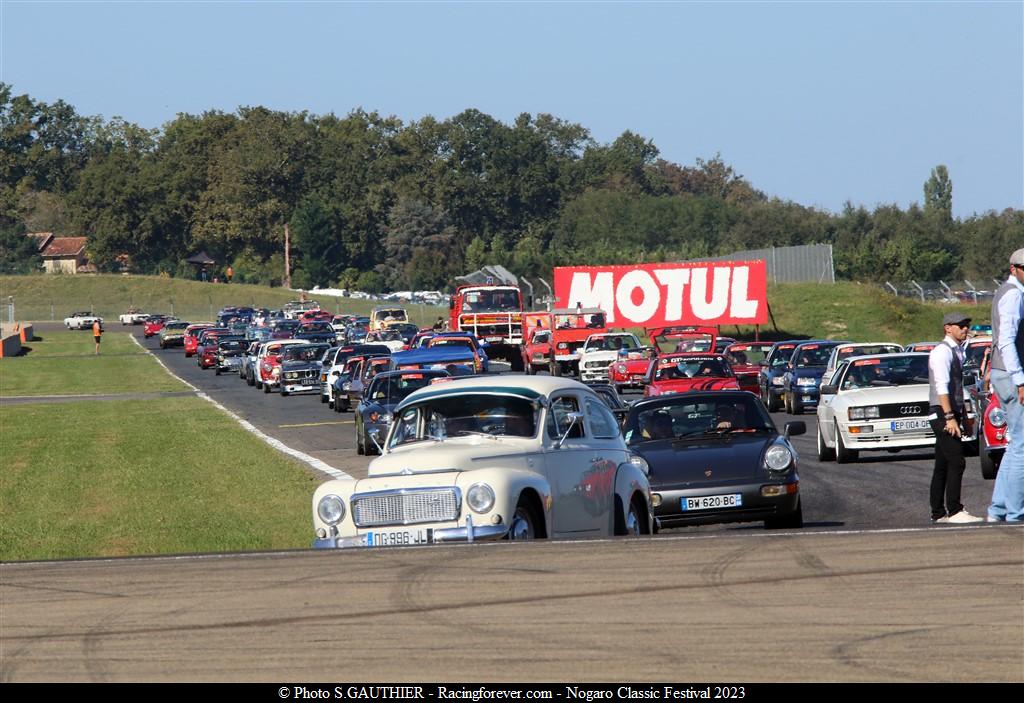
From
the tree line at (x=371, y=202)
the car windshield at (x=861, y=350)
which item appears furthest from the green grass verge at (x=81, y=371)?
the tree line at (x=371, y=202)

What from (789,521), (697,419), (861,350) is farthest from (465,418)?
(861,350)

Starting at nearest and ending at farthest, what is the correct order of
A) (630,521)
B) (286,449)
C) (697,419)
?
(630,521) → (697,419) → (286,449)

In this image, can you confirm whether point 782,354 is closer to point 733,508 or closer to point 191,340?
point 733,508

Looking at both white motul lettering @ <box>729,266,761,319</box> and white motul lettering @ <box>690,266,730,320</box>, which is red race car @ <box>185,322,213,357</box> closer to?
white motul lettering @ <box>690,266,730,320</box>

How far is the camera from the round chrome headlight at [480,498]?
11.6m

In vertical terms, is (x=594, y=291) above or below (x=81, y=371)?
above

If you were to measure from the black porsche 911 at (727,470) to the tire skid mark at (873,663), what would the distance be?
7.43 m

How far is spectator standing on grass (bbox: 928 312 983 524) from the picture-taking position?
14391 millimetres

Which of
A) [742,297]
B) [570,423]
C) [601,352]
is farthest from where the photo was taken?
[742,297]

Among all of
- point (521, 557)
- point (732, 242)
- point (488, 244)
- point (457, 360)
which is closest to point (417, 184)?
point (488, 244)

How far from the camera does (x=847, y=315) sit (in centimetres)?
7681

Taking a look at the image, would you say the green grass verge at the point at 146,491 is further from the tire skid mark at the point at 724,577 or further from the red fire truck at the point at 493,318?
the red fire truck at the point at 493,318

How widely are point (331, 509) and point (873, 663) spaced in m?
5.38
